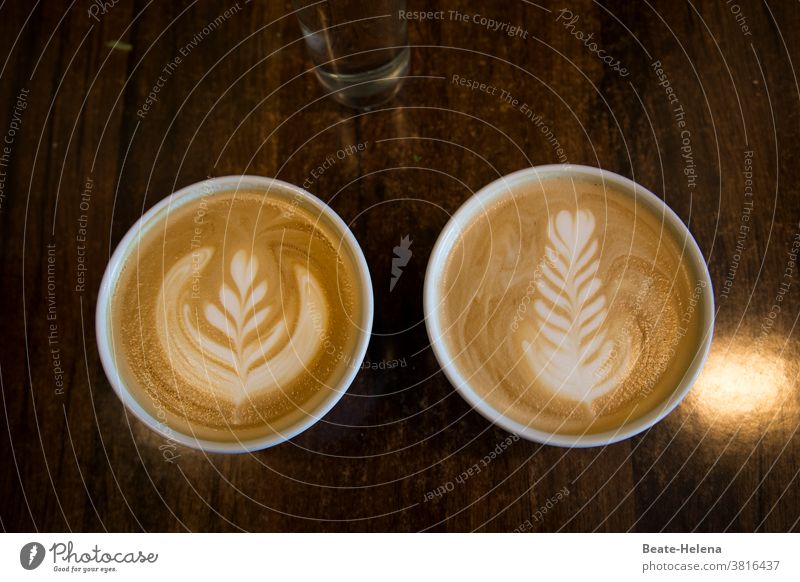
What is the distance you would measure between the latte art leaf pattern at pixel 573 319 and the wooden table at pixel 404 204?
0.09 m

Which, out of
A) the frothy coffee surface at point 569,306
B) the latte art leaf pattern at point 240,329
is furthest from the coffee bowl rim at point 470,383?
the latte art leaf pattern at point 240,329

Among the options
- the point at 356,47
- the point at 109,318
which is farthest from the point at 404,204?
the point at 109,318

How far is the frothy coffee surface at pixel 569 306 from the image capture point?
1.99ft

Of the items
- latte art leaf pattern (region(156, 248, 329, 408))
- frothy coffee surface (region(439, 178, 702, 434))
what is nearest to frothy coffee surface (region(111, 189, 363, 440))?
latte art leaf pattern (region(156, 248, 329, 408))

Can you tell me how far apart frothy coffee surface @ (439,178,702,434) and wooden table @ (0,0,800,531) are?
0.07m

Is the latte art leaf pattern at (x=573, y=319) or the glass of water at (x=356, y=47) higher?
the glass of water at (x=356, y=47)

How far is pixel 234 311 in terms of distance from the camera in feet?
2.07

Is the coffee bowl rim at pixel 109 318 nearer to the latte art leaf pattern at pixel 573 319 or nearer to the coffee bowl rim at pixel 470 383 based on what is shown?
the coffee bowl rim at pixel 470 383

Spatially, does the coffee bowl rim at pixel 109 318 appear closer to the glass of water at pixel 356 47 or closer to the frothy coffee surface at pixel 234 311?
the frothy coffee surface at pixel 234 311

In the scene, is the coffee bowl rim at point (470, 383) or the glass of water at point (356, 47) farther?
the glass of water at point (356, 47)

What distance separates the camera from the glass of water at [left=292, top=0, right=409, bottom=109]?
704 mm

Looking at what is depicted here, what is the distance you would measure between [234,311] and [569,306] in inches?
12.6

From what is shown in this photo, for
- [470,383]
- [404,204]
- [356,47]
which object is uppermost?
[356,47]

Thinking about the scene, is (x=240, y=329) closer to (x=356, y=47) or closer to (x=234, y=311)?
(x=234, y=311)
